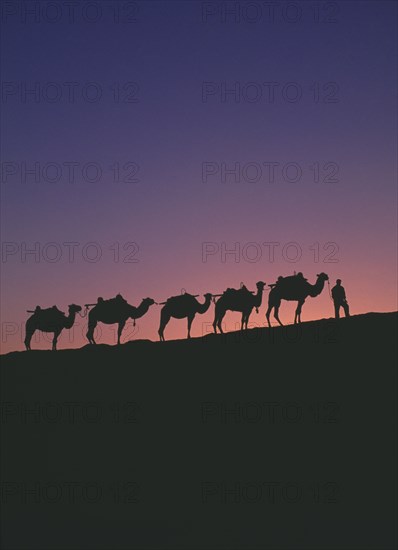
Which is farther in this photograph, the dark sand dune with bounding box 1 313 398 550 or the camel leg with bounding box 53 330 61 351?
the camel leg with bounding box 53 330 61 351

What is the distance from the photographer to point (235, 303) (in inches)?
1191

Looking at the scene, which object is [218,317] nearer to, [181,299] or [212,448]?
[181,299]

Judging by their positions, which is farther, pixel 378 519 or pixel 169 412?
pixel 169 412

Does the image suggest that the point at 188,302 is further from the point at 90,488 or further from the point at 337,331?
the point at 90,488

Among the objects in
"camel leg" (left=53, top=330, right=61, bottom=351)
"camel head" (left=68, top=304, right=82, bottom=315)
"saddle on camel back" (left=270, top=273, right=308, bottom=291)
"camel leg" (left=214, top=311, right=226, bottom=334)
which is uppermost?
"saddle on camel back" (left=270, top=273, right=308, bottom=291)

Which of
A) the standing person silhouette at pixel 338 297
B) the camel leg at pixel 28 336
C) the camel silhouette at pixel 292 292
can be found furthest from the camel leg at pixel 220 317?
the camel leg at pixel 28 336

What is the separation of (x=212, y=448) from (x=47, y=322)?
48.3 feet

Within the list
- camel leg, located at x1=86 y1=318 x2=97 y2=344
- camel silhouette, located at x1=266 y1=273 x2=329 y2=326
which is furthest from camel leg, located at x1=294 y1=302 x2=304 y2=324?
camel leg, located at x1=86 y1=318 x2=97 y2=344

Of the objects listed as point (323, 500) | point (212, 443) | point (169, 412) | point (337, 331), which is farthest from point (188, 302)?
point (323, 500)

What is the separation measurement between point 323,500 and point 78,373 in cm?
1120

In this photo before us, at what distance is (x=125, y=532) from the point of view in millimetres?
14664

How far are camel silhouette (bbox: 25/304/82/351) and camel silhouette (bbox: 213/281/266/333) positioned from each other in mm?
5579

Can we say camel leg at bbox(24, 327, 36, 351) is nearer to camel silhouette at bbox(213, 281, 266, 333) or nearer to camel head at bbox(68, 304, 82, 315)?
camel head at bbox(68, 304, 82, 315)

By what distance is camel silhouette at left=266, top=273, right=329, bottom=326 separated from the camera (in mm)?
30219
